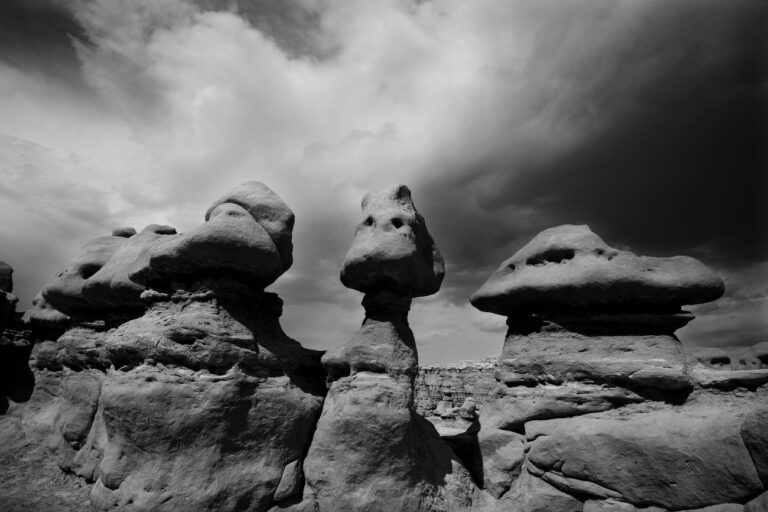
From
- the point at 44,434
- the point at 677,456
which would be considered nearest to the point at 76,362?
the point at 44,434

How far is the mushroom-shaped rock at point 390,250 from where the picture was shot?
6.62 m

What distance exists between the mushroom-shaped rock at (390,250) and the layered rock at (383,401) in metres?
0.02

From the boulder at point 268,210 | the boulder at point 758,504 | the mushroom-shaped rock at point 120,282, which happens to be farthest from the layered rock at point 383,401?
the mushroom-shaped rock at point 120,282

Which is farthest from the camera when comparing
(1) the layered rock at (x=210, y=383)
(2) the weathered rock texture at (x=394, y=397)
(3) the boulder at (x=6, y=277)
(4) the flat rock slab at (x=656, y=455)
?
(3) the boulder at (x=6, y=277)

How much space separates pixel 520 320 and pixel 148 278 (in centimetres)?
610

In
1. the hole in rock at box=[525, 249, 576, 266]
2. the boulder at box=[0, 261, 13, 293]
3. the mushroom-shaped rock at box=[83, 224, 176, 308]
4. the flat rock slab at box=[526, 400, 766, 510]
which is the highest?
the boulder at box=[0, 261, 13, 293]

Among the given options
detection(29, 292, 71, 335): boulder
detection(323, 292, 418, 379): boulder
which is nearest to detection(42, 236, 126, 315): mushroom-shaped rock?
detection(29, 292, 71, 335): boulder

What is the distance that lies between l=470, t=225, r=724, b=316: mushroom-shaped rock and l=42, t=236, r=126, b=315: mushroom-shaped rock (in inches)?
330

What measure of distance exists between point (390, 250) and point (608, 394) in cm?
352

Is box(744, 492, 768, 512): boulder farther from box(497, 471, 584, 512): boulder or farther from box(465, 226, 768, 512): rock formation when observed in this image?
box(497, 471, 584, 512): boulder

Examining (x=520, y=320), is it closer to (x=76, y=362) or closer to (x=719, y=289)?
(x=719, y=289)

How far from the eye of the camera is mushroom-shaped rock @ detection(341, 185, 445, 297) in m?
6.62

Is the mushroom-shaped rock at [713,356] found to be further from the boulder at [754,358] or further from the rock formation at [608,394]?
the rock formation at [608,394]

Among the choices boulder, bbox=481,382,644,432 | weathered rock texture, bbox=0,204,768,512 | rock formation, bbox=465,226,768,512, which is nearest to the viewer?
rock formation, bbox=465,226,768,512
